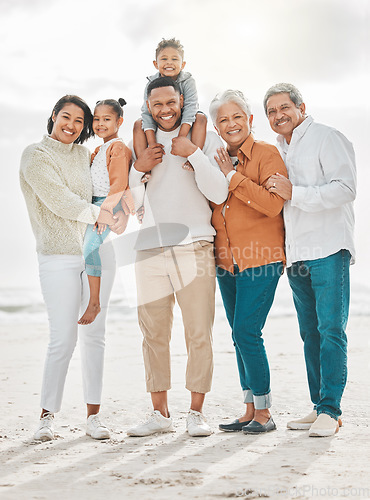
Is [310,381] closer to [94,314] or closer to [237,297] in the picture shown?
[237,297]

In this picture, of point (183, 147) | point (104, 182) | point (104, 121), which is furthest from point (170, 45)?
point (104, 182)

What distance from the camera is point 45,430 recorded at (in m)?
3.21

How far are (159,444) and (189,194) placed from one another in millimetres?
1375

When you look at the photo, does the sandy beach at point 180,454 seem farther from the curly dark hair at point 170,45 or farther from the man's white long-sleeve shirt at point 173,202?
the curly dark hair at point 170,45

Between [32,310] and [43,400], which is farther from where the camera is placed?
[32,310]

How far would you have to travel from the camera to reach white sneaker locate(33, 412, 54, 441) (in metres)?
3.19

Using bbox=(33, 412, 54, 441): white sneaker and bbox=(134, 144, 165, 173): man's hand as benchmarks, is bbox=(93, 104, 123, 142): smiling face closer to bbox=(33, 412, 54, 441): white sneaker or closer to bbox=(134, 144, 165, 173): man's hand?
bbox=(134, 144, 165, 173): man's hand

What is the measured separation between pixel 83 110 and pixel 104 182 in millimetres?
437

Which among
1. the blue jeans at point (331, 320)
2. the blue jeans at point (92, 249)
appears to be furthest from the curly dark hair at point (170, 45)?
the blue jeans at point (331, 320)

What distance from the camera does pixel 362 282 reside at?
55.8 ft

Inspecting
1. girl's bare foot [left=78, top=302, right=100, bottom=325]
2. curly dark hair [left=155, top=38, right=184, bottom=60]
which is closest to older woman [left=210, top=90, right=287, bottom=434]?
curly dark hair [left=155, top=38, right=184, bottom=60]

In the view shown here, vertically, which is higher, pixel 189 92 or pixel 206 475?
pixel 189 92

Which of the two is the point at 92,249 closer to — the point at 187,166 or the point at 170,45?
the point at 187,166

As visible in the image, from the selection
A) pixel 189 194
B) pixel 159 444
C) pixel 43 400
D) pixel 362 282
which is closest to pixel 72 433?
pixel 43 400
